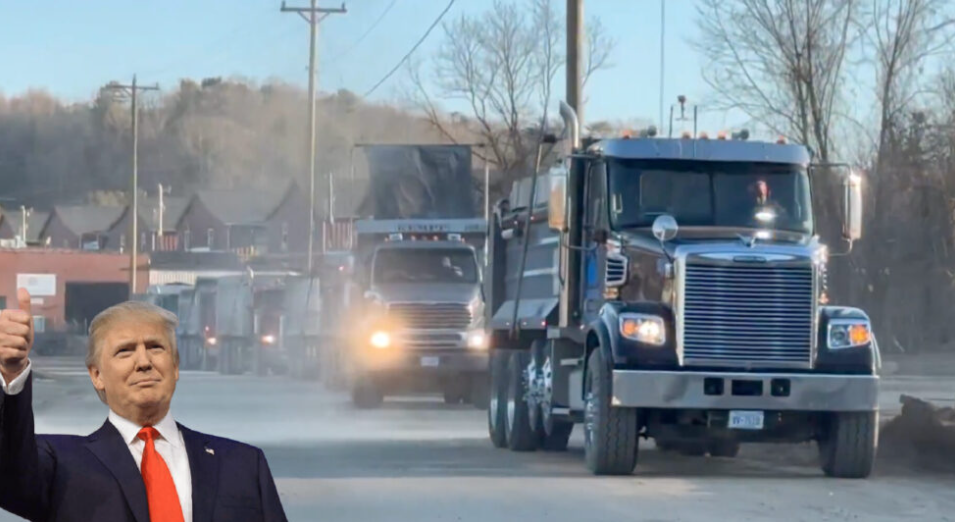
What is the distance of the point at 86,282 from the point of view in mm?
102688

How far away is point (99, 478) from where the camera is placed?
447cm

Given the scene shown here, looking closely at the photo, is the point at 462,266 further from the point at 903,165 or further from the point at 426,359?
the point at 903,165

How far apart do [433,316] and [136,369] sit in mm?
24473

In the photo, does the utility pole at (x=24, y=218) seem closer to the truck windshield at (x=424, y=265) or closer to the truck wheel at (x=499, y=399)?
the truck windshield at (x=424, y=265)

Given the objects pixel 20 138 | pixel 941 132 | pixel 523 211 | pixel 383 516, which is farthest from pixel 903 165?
pixel 20 138

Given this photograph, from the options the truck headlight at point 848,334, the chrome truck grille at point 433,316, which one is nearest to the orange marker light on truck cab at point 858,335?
the truck headlight at point 848,334

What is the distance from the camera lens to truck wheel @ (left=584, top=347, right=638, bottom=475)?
16391mm

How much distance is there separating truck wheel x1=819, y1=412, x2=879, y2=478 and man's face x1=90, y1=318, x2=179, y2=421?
41.7ft

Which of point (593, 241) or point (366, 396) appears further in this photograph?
point (366, 396)

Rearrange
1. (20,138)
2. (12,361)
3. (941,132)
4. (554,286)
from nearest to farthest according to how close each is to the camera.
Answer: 1. (12,361)
2. (554,286)
3. (941,132)
4. (20,138)

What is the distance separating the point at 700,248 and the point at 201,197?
346ft

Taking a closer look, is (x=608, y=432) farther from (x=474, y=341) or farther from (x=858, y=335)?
(x=474, y=341)

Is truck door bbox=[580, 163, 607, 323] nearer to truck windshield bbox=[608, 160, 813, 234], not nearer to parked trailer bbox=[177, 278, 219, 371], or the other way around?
truck windshield bbox=[608, 160, 813, 234]

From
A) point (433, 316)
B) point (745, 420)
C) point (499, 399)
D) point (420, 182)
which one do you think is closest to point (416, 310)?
point (433, 316)
